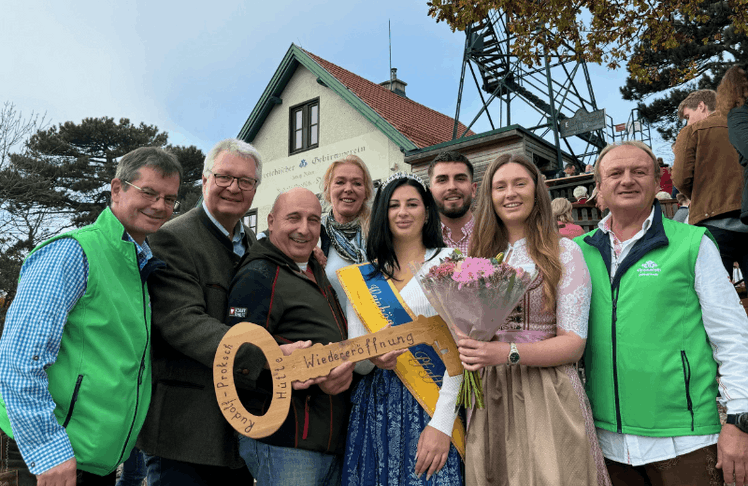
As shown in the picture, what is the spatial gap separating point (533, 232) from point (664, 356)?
757 mm

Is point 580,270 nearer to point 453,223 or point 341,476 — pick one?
point 341,476

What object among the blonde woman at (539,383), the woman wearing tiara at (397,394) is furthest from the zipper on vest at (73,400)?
the blonde woman at (539,383)

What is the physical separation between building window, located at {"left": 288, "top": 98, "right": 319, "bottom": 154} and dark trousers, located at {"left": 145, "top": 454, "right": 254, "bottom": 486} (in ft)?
43.2

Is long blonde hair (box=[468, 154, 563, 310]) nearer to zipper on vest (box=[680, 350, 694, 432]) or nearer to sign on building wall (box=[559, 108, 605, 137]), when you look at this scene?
zipper on vest (box=[680, 350, 694, 432])

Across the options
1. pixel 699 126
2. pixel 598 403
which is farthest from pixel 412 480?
pixel 699 126

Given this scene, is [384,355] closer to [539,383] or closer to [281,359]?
[281,359]

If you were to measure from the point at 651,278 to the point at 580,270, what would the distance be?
309 millimetres

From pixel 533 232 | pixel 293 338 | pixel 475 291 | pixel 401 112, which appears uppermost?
pixel 401 112

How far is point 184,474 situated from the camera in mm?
2385

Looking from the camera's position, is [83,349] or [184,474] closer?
[83,349]

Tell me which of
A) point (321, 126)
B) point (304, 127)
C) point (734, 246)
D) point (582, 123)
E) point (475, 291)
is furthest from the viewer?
point (304, 127)

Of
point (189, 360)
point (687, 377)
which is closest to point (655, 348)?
point (687, 377)

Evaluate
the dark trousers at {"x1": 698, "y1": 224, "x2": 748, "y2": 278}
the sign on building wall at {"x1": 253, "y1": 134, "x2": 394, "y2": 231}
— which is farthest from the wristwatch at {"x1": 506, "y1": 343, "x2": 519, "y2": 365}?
the sign on building wall at {"x1": 253, "y1": 134, "x2": 394, "y2": 231}

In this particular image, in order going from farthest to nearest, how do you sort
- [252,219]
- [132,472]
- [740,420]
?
1. [252,219]
2. [132,472]
3. [740,420]
